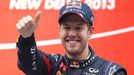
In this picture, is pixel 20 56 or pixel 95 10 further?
pixel 95 10

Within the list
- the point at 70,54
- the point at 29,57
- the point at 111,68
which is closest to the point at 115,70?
the point at 111,68

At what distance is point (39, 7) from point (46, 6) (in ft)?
0.13

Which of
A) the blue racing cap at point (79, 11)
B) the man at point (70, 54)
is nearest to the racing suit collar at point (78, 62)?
the man at point (70, 54)

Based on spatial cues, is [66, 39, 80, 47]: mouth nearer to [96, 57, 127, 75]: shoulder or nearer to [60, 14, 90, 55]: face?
[60, 14, 90, 55]: face

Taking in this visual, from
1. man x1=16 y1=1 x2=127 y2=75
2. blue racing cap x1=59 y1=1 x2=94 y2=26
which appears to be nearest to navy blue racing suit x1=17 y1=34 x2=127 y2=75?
man x1=16 y1=1 x2=127 y2=75

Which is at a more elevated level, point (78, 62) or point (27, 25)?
point (27, 25)

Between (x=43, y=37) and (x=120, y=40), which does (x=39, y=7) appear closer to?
(x=43, y=37)

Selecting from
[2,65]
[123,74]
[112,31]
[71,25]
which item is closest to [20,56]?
[71,25]

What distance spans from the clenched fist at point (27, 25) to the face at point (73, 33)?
0.09 m

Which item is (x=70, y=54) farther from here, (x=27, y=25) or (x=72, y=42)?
(x=27, y=25)

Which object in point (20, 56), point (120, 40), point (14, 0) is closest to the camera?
point (20, 56)

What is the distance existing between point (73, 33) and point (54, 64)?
116 mm

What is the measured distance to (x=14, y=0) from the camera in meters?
1.91

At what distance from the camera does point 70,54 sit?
3.65 feet
